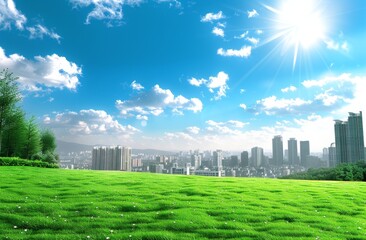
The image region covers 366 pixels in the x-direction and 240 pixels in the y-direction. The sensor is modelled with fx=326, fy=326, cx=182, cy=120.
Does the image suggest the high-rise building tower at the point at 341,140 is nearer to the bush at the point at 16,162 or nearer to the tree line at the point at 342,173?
the tree line at the point at 342,173

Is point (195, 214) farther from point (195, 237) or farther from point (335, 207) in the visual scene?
point (335, 207)

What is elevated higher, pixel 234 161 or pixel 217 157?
pixel 217 157

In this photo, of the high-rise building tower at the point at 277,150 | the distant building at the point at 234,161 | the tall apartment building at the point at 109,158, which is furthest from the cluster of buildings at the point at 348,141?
the tall apartment building at the point at 109,158

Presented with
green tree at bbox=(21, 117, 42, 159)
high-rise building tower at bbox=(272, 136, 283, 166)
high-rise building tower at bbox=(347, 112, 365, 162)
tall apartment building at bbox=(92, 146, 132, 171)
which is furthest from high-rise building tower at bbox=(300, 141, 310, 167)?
green tree at bbox=(21, 117, 42, 159)

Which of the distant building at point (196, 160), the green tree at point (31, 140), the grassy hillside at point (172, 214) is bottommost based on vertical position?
the grassy hillside at point (172, 214)

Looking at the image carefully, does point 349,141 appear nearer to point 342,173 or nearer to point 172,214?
point 342,173

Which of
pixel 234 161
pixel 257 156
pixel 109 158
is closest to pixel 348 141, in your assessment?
pixel 234 161

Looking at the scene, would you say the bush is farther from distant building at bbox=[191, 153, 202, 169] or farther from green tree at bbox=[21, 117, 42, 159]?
distant building at bbox=[191, 153, 202, 169]
